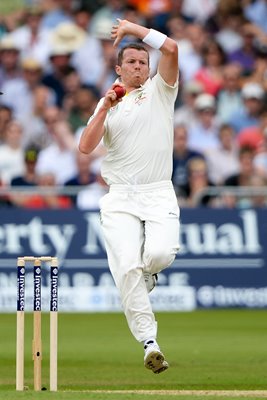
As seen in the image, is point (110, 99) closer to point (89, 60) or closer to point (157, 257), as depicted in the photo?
point (157, 257)

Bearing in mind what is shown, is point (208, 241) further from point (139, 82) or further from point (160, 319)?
point (139, 82)

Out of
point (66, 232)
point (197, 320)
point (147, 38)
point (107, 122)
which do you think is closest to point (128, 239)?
point (107, 122)

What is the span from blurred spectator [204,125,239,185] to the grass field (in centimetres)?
215

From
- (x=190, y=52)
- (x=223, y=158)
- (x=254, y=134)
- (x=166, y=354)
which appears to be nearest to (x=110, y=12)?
(x=190, y=52)

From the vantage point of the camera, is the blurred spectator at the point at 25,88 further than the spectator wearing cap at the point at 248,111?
Yes

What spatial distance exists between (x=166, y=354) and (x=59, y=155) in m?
6.49

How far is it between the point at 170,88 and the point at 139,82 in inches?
9.4

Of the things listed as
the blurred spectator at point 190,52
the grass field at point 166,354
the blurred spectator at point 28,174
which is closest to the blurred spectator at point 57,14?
the blurred spectator at point 190,52

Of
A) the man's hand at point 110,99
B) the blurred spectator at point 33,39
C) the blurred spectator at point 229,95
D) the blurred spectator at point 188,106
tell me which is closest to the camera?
the man's hand at point 110,99

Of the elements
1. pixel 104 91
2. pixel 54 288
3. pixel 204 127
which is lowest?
pixel 54 288

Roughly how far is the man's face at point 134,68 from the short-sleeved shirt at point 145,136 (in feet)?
0.32

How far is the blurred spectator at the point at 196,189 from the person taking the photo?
17.2m

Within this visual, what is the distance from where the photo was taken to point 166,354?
1220cm

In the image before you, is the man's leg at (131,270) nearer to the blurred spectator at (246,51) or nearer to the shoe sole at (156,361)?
the shoe sole at (156,361)
